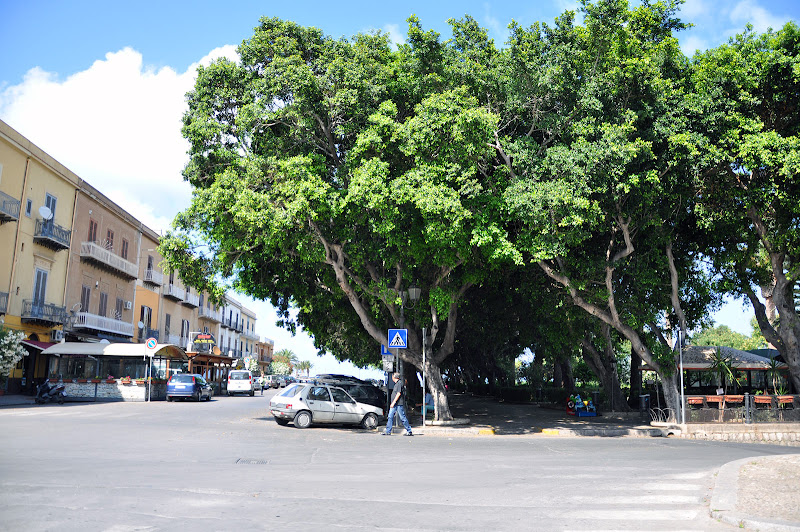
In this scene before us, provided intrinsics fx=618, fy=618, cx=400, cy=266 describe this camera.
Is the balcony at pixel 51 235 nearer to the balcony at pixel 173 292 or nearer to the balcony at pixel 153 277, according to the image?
the balcony at pixel 153 277

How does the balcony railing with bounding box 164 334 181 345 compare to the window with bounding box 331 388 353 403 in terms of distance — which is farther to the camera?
the balcony railing with bounding box 164 334 181 345

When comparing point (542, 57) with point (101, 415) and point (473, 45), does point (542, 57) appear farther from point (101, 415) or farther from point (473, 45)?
point (101, 415)

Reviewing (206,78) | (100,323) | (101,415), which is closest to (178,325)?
(100,323)

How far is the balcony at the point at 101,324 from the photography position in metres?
37.7

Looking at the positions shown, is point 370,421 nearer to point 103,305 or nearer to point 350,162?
point 350,162

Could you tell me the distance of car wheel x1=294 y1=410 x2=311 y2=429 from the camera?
67.1 feet

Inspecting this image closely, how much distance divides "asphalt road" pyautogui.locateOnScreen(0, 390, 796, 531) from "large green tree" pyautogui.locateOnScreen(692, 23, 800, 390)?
804 cm

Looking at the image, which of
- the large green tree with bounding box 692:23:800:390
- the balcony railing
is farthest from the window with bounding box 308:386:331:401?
the balcony railing

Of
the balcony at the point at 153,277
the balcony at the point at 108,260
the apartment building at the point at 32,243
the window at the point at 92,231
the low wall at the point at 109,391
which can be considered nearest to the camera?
the apartment building at the point at 32,243

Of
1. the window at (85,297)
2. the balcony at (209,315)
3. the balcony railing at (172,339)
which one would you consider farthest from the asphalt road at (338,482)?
the balcony at (209,315)

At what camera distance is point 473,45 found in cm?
2072

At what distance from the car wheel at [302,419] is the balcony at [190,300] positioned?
4085 cm

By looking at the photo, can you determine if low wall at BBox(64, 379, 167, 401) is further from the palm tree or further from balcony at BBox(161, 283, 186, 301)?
the palm tree

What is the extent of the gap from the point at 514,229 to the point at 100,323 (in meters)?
30.4
